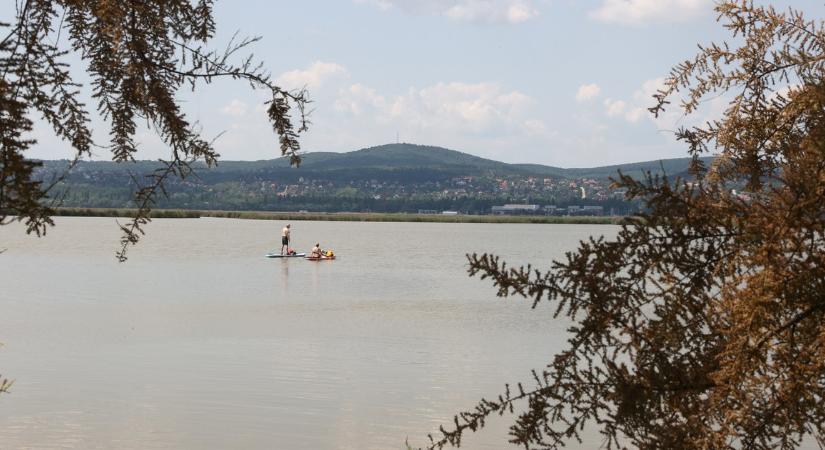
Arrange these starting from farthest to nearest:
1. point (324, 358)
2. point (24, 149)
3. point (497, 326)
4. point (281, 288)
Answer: point (281, 288), point (497, 326), point (324, 358), point (24, 149)

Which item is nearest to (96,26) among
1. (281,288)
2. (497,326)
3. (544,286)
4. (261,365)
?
(544,286)

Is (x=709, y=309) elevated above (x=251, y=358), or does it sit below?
above

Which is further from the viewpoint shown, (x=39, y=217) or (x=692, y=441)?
(x=39, y=217)

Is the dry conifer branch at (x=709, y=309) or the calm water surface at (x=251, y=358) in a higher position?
the dry conifer branch at (x=709, y=309)

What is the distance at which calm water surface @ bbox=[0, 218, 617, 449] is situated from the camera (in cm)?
1495

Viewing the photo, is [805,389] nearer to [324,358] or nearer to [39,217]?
[39,217]

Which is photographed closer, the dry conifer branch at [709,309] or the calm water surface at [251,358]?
the dry conifer branch at [709,309]

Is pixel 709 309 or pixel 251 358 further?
pixel 251 358

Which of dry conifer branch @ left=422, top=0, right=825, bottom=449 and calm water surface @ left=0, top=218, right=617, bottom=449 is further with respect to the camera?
calm water surface @ left=0, top=218, right=617, bottom=449

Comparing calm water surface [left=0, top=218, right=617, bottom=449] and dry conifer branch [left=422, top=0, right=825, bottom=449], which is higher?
dry conifer branch [left=422, top=0, right=825, bottom=449]

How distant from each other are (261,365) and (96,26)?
16809 mm

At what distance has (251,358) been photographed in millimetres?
21875

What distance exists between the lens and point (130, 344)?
24141 mm

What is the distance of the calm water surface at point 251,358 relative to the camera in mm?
14945
